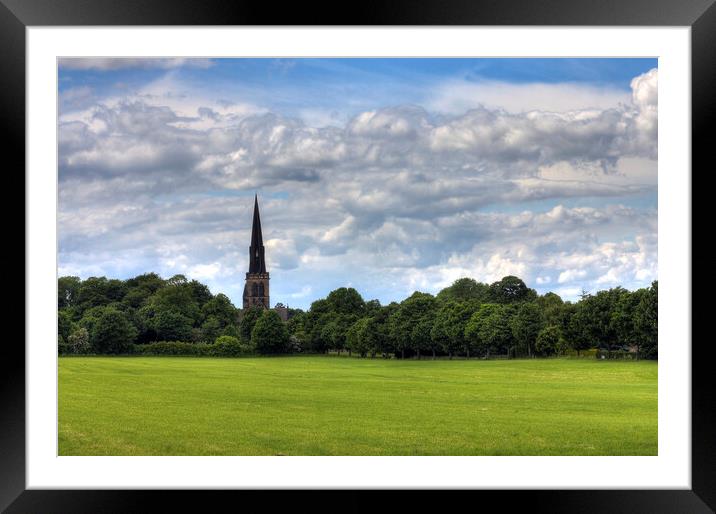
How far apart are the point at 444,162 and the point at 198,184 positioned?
23.1ft

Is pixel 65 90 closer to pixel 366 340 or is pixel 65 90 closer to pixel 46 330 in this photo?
pixel 366 340

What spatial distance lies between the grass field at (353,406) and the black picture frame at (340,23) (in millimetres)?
4371

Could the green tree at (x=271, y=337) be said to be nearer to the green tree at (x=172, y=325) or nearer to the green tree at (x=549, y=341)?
the green tree at (x=172, y=325)

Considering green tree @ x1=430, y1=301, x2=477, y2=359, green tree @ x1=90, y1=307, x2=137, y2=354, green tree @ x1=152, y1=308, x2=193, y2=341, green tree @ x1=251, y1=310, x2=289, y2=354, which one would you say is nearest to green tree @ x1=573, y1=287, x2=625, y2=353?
green tree @ x1=430, y1=301, x2=477, y2=359

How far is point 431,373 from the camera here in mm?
15344

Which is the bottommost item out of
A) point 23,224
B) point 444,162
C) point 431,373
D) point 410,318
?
point 431,373

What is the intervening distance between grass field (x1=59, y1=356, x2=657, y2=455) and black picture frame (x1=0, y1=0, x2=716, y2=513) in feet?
14.3

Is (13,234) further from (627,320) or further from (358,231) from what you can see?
(358,231)

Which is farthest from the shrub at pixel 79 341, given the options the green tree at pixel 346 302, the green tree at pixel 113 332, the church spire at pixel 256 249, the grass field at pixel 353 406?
the green tree at pixel 346 302

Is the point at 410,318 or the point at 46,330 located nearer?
the point at 46,330

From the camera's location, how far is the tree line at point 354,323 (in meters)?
14.6

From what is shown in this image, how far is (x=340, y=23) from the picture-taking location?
8.32ft

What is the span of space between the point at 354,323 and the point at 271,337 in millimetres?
1953

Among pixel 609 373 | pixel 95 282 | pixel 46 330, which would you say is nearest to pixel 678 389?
pixel 46 330
